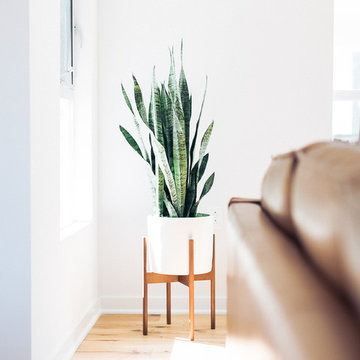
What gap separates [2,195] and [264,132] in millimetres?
1914

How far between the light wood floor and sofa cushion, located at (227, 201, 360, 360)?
180cm

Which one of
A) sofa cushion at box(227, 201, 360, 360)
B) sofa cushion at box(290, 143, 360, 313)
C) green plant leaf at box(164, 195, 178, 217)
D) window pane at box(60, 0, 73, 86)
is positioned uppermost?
window pane at box(60, 0, 73, 86)

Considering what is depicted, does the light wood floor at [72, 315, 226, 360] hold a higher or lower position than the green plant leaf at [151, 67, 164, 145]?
lower

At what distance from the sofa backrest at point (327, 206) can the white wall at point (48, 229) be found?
1420 mm

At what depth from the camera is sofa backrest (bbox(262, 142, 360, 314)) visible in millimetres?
465

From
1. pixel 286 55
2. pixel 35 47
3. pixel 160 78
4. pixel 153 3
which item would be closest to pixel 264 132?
pixel 286 55

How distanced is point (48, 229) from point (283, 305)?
68.2 inches

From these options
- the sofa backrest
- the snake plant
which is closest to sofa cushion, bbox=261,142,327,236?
the sofa backrest

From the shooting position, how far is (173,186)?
2734 mm

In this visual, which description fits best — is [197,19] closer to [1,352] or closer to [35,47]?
[35,47]

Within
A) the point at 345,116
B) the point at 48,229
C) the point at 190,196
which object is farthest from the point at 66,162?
the point at 345,116

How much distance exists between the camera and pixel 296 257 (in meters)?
0.64

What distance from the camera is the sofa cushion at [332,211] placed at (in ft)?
1.52

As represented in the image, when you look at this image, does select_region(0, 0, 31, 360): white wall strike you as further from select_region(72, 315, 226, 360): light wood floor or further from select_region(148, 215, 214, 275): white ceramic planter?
select_region(148, 215, 214, 275): white ceramic planter
